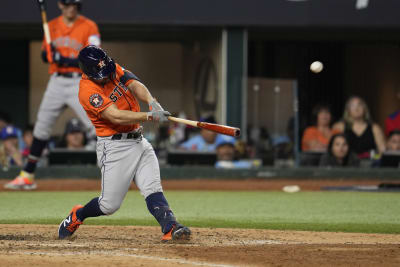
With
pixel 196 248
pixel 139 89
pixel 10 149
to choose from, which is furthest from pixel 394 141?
pixel 196 248

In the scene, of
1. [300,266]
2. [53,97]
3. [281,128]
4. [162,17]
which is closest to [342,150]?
[281,128]

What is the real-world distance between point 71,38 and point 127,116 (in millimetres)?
3971

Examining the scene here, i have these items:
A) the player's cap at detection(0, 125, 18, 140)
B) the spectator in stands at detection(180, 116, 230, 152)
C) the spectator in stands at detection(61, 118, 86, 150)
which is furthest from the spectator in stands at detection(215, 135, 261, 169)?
the player's cap at detection(0, 125, 18, 140)

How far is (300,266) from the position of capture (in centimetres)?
512

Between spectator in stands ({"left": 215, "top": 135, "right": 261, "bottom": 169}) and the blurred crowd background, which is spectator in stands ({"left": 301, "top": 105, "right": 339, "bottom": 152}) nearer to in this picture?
the blurred crowd background

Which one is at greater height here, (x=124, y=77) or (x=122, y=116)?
(x=124, y=77)

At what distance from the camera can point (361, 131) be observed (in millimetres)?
12289

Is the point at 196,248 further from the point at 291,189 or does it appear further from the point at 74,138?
the point at 74,138

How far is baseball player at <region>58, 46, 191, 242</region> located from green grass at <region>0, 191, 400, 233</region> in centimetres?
133

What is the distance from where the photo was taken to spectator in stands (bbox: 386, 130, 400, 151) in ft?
40.2

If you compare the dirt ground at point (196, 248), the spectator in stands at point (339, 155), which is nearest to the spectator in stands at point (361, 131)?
the spectator in stands at point (339, 155)

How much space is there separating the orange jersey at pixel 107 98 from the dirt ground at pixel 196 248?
0.87 metres

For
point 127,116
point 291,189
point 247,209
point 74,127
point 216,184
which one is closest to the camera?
point 127,116

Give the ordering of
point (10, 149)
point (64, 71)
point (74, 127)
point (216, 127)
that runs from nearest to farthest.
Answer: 1. point (216, 127)
2. point (64, 71)
3. point (10, 149)
4. point (74, 127)
